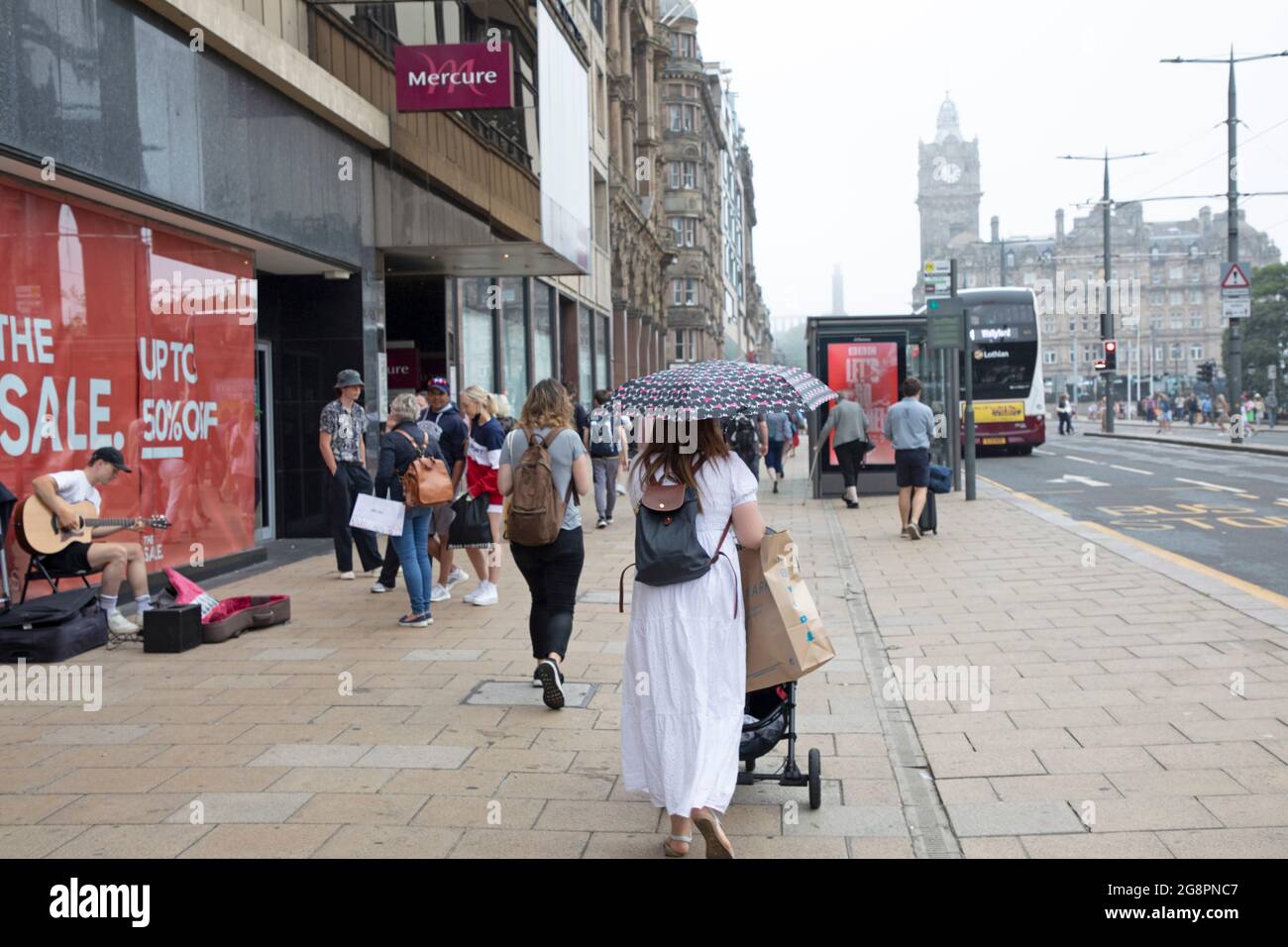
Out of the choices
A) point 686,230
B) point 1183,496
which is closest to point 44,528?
point 1183,496

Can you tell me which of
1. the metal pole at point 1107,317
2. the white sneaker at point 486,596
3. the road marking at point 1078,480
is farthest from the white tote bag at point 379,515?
the metal pole at point 1107,317

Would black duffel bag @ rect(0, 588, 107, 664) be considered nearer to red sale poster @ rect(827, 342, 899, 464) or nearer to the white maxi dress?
A: the white maxi dress

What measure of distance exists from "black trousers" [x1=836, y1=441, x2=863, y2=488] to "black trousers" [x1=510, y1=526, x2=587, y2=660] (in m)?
12.6

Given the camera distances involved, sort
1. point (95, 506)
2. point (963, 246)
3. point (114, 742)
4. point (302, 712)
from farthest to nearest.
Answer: point (963, 246) → point (95, 506) → point (302, 712) → point (114, 742)

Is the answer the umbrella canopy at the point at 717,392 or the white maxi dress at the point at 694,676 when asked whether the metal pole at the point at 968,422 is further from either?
the white maxi dress at the point at 694,676

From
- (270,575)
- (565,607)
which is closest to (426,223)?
(270,575)

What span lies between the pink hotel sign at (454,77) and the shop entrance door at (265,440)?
3.28 meters

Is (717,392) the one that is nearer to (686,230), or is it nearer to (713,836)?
(713,836)

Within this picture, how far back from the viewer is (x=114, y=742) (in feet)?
19.1

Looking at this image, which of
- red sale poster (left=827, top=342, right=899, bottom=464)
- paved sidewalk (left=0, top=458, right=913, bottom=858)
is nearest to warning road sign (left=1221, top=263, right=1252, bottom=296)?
red sale poster (left=827, top=342, right=899, bottom=464)

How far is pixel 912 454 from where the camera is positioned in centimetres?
1405

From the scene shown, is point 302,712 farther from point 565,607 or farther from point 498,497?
point 498,497
